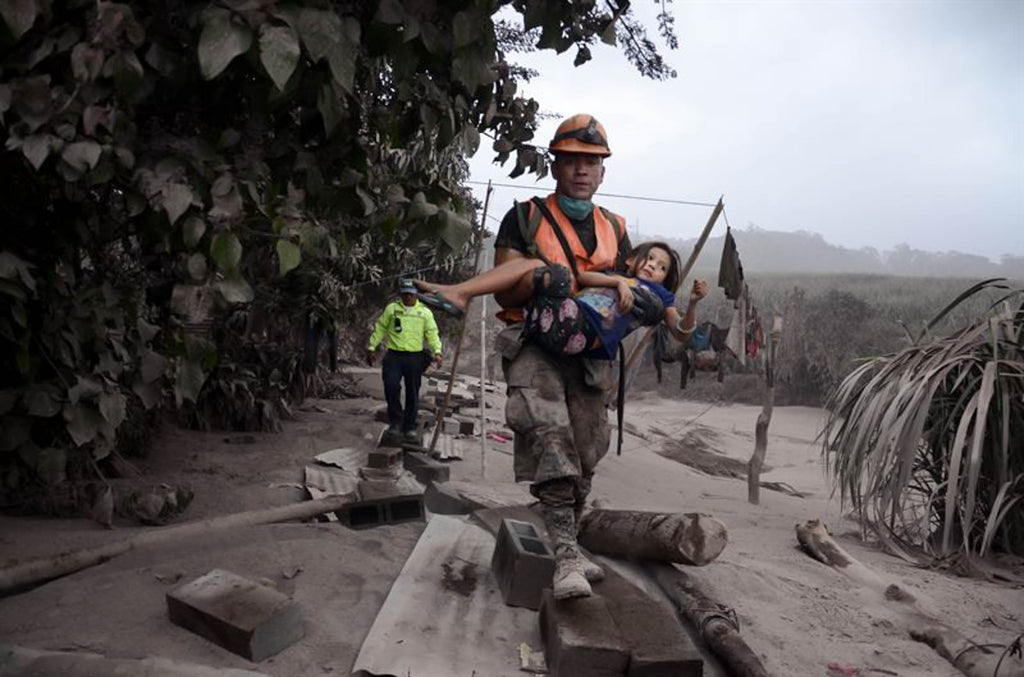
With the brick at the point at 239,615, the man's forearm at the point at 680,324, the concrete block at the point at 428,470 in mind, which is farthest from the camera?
the concrete block at the point at 428,470

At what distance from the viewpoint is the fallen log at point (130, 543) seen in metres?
3.04

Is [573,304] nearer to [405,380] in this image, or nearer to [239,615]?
[239,615]

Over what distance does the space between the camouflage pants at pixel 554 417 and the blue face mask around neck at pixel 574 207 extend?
542 millimetres

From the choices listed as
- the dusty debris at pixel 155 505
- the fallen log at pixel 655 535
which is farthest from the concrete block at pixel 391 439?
the fallen log at pixel 655 535

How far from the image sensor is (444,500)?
16.8 feet

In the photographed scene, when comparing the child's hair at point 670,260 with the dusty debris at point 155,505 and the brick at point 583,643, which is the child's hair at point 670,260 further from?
the dusty debris at point 155,505

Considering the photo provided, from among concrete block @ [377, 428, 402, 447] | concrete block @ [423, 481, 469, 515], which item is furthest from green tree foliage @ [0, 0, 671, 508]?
concrete block @ [377, 428, 402, 447]

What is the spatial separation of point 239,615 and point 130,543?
3.60 feet

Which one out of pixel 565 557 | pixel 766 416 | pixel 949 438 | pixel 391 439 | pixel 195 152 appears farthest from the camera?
pixel 391 439

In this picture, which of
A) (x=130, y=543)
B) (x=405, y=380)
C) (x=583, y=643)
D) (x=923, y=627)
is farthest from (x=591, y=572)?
(x=405, y=380)

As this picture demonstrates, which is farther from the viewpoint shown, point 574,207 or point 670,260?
point 670,260

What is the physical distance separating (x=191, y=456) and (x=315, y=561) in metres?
3.77

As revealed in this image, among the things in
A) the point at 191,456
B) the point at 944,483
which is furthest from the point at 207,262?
the point at 191,456

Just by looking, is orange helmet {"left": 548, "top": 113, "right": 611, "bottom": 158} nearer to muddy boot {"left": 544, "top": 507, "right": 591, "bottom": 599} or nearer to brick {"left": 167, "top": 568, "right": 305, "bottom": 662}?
muddy boot {"left": 544, "top": 507, "right": 591, "bottom": 599}
